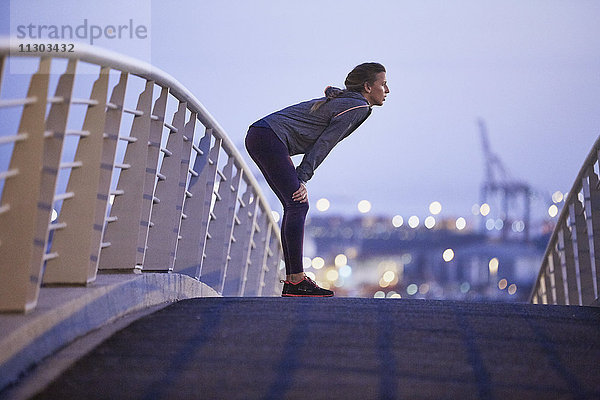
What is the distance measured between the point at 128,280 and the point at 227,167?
3555 mm

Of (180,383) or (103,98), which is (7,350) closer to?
(180,383)

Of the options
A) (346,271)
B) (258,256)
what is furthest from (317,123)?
(346,271)

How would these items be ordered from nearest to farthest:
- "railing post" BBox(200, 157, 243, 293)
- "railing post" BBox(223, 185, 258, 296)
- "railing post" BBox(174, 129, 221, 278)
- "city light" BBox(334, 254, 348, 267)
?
"railing post" BBox(174, 129, 221, 278)
"railing post" BBox(200, 157, 243, 293)
"railing post" BBox(223, 185, 258, 296)
"city light" BBox(334, 254, 348, 267)

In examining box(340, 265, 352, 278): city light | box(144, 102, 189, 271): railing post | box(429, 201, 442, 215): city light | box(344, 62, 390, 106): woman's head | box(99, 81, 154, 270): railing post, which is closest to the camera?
box(99, 81, 154, 270): railing post

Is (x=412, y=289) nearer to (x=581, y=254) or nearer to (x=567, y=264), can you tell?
(x=567, y=264)

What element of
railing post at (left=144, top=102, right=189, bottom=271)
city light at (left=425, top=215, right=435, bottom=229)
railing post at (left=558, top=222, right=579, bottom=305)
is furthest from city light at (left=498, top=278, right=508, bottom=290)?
railing post at (left=144, top=102, right=189, bottom=271)

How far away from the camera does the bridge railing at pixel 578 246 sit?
588 centimetres

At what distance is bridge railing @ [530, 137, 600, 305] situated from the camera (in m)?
5.88

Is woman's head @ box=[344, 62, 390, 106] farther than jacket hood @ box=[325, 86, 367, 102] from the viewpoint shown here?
Yes

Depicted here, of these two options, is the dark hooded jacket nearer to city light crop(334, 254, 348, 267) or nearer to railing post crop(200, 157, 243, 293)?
railing post crop(200, 157, 243, 293)

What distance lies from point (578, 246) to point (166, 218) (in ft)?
11.9

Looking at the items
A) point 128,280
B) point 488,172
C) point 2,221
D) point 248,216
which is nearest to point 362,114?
point 128,280

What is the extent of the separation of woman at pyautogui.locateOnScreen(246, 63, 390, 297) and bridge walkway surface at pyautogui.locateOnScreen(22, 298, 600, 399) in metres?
1.12

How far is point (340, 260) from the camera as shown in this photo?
9912cm
